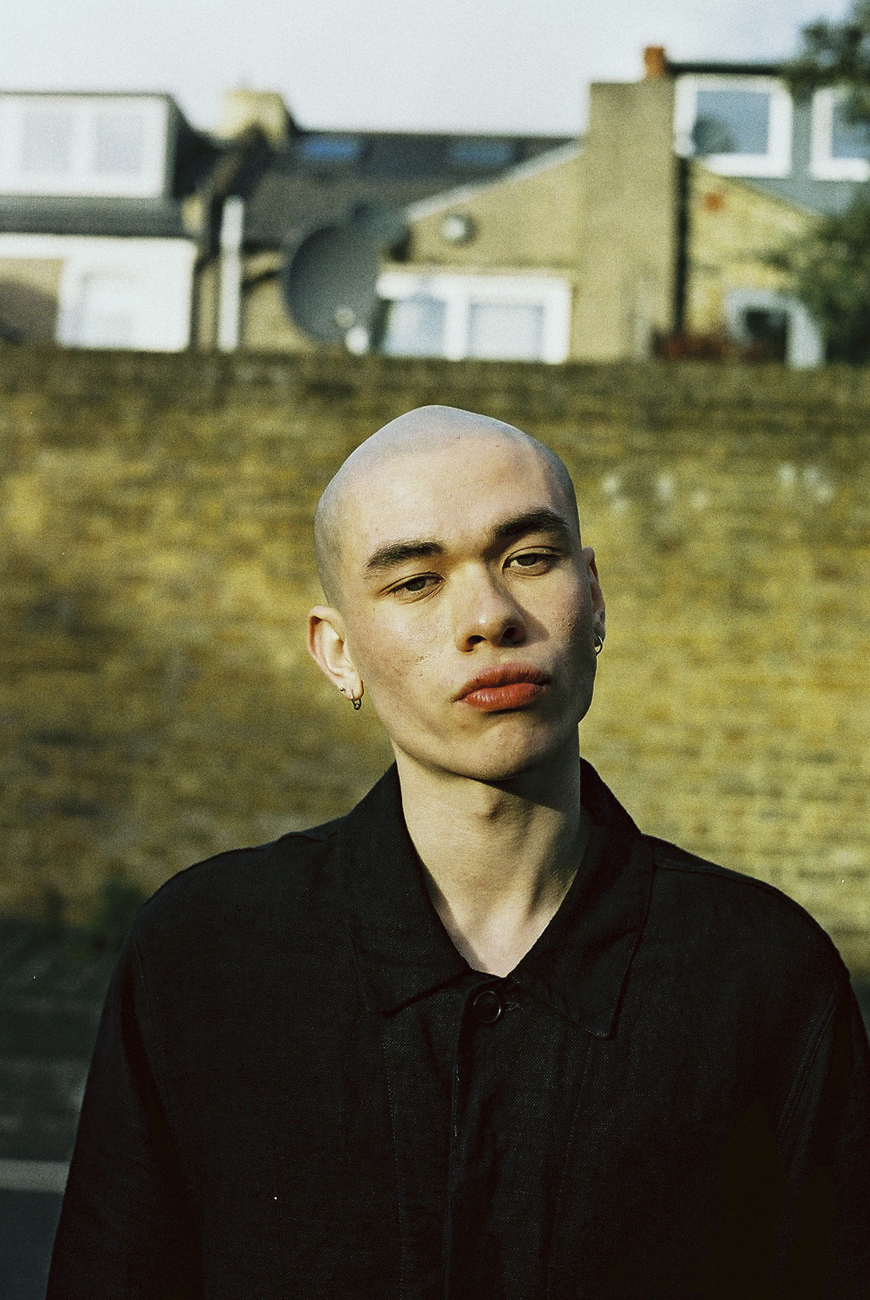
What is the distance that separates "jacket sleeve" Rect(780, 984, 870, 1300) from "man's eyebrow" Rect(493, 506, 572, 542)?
2.30ft

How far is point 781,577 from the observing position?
6469mm

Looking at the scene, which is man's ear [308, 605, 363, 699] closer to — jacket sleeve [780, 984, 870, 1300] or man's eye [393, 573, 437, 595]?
Answer: man's eye [393, 573, 437, 595]

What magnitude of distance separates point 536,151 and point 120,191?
7.51 meters

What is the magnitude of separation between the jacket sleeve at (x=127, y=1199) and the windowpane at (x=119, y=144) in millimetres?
20934

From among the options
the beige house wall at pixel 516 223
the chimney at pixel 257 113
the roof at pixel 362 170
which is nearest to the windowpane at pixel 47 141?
the chimney at pixel 257 113

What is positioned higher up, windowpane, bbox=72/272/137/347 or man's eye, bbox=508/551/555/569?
A: windowpane, bbox=72/272/137/347

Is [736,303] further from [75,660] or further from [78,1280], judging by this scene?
[78,1280]

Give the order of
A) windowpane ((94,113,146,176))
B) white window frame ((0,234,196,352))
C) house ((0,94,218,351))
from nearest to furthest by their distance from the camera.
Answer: white window frame ((0,234,196,352))
house ((0,94,218,351))
windowpane ((94,113,146,176))

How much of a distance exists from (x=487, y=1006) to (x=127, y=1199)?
20.6 inches

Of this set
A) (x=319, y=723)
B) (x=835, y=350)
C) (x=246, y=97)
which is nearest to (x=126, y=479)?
(x=319, y=723)

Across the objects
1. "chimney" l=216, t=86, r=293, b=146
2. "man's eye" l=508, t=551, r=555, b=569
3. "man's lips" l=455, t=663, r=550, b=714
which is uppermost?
"chimney" l=216, t=86, r=293, b=146

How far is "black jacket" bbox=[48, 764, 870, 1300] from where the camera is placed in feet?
4.51

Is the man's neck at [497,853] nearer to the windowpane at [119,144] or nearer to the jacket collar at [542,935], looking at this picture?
the jacket collar at [542,935]

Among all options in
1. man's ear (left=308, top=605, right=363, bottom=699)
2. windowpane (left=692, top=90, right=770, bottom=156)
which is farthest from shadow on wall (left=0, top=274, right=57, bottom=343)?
man's ear (left=308, top=605, right=363, bottom=699)
